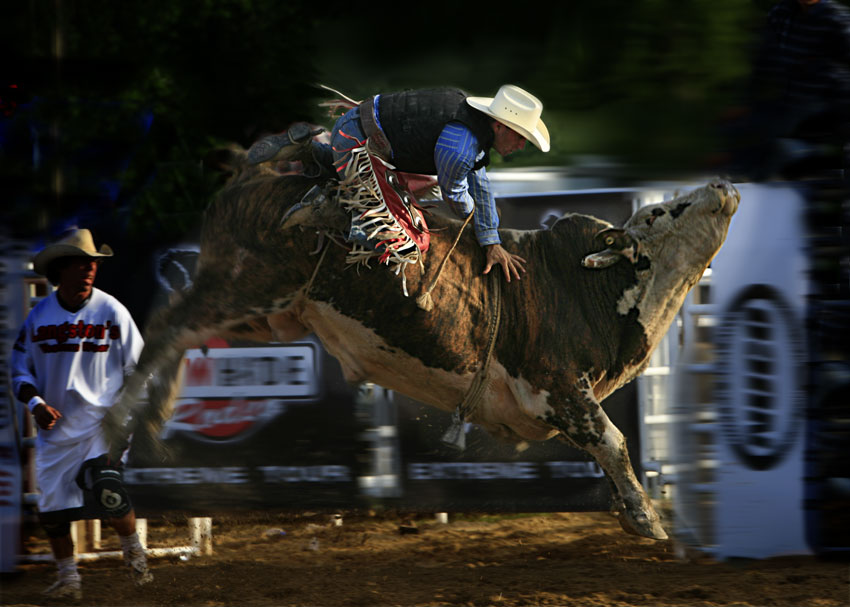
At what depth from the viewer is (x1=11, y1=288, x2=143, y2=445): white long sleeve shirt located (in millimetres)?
4609

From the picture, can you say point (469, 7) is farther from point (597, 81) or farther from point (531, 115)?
point (531, 115)

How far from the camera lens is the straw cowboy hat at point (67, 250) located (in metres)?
4.62

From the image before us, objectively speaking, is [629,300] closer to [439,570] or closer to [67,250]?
[439,570]

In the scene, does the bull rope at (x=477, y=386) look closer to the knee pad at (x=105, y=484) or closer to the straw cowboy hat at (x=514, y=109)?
the straw cowboy hat at (x=514, y=109)

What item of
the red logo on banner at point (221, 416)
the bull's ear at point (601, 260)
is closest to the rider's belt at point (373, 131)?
the bull's ear at point (601, 260)

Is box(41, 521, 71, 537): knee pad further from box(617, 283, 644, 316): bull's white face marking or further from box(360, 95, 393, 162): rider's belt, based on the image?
box(617, 283, 644, 316): bull's white face marking

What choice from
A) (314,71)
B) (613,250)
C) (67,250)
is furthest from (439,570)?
(314,71)

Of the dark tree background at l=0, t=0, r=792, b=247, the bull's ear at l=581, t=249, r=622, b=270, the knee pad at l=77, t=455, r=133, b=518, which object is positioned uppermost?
the dark tree background at l=0, t=0, r=792, b=247

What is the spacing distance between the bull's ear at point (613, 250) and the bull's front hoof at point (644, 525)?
1.19 meters

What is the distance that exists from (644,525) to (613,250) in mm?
1318

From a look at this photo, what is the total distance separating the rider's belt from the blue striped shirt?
10.5 inches

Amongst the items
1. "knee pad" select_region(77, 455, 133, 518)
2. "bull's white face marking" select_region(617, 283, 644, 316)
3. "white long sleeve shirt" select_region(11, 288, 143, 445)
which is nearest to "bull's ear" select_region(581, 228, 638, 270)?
"bull's white face marking" select_region(617, 283, 644, 316)

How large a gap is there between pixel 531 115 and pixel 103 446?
2.68 m

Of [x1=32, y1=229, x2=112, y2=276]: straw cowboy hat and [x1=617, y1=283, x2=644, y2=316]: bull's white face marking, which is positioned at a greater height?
[x1=32, y1=229, x2=112, y2=276]: straw cowboy hat
